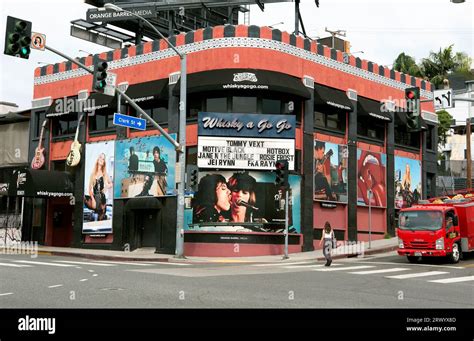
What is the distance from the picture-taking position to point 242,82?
2852 centimetres

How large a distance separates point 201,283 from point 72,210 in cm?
2290

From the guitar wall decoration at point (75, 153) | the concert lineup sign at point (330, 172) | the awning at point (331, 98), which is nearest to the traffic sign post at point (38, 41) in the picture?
the awning at point (331, 98)

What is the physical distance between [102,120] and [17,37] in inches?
681

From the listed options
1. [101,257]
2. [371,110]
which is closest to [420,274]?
[101,257]

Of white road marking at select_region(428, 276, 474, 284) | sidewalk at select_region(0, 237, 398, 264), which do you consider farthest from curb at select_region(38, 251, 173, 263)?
white road marking at select_region(428, 276, 474, 284)

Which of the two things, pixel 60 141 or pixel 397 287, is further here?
pixel 60 141

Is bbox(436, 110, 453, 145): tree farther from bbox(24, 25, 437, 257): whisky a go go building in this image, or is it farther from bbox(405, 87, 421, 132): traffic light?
bbox(405, 87, 421, 132): traffic light

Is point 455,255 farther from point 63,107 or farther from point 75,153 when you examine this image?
point 63,107

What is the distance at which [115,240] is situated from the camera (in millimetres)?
32375

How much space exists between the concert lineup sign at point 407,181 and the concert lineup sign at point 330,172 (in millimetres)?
5461

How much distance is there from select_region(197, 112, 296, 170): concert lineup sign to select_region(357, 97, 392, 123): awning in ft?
23.5

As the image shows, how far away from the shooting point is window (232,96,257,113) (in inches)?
1161
